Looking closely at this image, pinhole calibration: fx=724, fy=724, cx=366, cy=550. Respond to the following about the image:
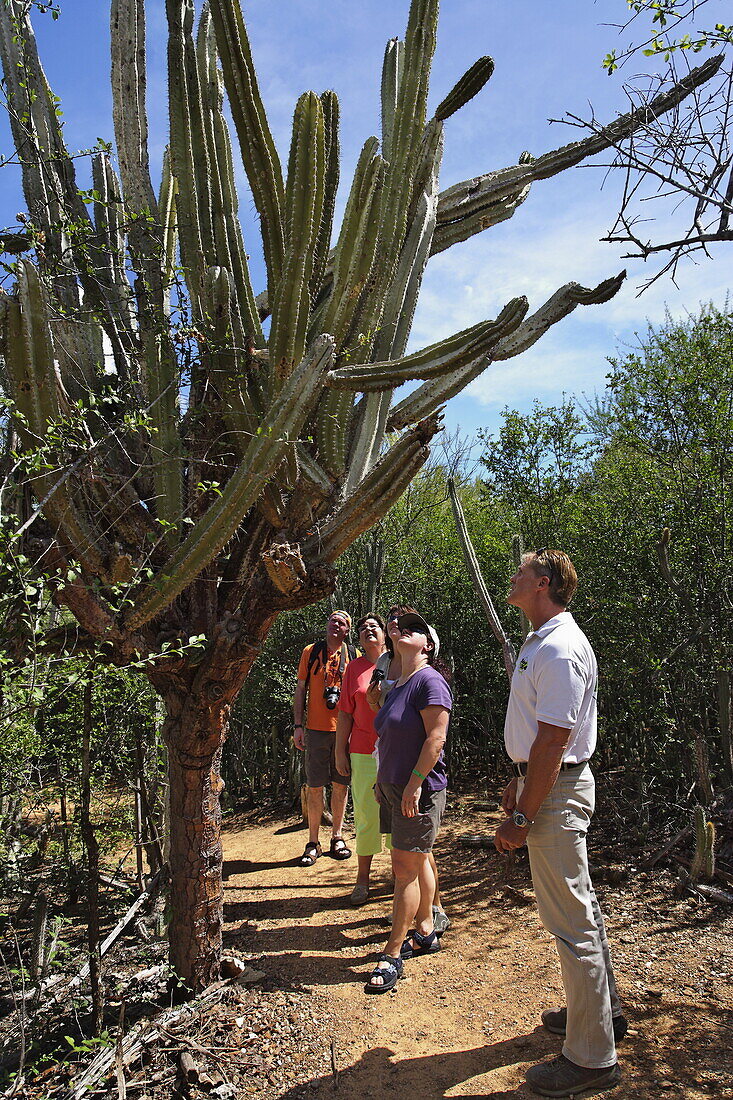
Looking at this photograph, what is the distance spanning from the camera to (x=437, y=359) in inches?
129

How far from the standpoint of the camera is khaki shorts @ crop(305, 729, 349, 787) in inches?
221

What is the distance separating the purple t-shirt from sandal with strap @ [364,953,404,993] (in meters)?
0.83

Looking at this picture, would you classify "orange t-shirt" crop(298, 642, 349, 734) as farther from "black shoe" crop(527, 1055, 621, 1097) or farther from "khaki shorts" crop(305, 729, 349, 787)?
"black shoe" crop(527, 1055, 621, 1097)

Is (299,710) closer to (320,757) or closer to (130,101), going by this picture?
(320,757)

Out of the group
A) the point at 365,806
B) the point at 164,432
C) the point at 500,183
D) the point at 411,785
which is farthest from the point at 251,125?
the point at 365,806

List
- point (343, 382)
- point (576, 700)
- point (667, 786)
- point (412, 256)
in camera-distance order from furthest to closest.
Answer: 1. point (667, 786)
2. point (412, 256)
3. point (343, 382)
4. point (576, 700)

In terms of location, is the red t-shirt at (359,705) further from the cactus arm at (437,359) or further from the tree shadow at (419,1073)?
the cactus arm at (437,359)

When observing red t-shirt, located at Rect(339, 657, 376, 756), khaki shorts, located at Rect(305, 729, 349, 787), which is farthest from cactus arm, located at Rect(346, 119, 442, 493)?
khaki shorts, located at Rect(305, 729, 349, 787)

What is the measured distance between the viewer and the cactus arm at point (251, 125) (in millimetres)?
3244

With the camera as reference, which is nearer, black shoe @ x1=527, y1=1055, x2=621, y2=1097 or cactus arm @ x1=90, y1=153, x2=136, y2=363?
black shoe @ x1=527, y1=1055, x2=621, y2=1097

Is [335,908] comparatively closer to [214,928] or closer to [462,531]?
[214,928]

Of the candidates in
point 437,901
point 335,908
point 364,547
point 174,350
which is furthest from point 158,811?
point 364,547

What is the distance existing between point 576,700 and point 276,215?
101 inches

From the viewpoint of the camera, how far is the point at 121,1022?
281cm
